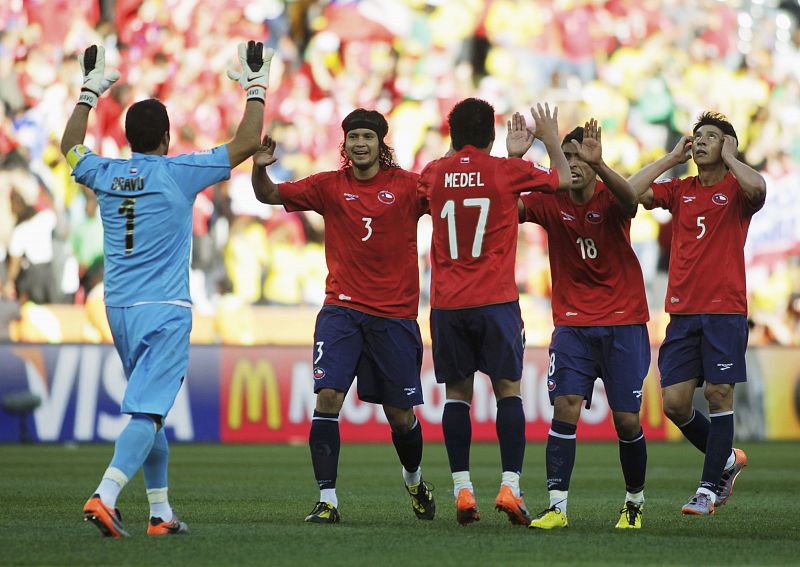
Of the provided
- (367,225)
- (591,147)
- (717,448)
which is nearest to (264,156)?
(367,225)

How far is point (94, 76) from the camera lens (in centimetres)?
647

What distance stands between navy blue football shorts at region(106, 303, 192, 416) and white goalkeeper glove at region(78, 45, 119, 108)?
108 cm

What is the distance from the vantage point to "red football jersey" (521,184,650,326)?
Answer: 23.1 ft

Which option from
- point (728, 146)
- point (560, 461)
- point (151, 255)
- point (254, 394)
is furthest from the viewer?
point (254, 394)

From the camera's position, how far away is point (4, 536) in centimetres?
605

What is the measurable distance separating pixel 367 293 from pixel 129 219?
57.7 inches

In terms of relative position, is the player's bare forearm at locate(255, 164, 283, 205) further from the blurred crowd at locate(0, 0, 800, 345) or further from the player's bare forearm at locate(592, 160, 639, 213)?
the blurred crowd at locate(0, 0, 800, 345)

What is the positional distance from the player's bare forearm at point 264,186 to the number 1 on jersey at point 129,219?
105cm

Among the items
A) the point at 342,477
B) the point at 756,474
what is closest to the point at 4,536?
the point at 342,477

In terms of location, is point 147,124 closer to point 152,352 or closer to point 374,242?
point 152,352

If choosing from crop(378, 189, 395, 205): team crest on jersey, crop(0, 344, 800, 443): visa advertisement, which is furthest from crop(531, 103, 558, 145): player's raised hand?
crop(0, 344, 800, 443): visa advertisement

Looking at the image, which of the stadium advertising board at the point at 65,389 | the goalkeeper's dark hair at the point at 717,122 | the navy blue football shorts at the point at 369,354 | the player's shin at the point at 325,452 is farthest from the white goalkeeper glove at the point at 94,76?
the stadium advertising board at the point at 65,389

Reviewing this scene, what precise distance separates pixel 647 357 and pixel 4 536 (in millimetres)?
3298

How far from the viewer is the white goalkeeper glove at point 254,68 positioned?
250 inches
